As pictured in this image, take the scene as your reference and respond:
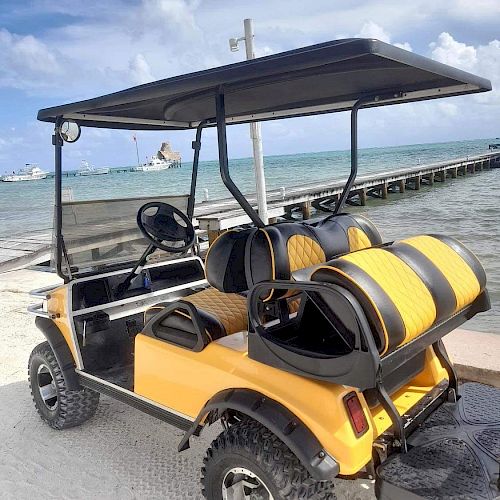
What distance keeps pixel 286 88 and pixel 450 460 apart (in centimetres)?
189

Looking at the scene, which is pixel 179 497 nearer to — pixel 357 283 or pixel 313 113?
pixel 357 283

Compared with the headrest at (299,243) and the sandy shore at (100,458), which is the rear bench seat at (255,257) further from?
the sandy shore at (100,458)

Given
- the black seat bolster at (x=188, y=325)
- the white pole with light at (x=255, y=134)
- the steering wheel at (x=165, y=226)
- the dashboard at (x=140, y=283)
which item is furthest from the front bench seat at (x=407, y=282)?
→ the white pole with light at (x=255, y=134)

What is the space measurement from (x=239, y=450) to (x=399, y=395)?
2.64ft

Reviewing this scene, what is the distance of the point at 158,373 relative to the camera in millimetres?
2496

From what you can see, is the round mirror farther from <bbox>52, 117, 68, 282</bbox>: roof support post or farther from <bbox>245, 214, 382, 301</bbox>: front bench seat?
<bbox>245, 214, 382, 301</bbox>: front bench seat

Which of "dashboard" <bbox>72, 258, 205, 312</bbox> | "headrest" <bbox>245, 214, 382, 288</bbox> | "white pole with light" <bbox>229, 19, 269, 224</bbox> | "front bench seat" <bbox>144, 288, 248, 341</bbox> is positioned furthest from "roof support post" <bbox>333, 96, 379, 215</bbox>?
"white pole with light" <bbox>229, 19, 269, 224</bbox>

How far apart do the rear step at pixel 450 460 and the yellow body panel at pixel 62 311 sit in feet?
6.41

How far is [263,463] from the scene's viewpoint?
6.34 ft

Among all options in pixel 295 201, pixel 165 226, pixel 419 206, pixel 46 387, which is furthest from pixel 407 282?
pixel 419 206

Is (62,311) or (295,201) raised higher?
(62,311)

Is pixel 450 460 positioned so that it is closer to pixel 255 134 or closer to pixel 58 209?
pixel 58 209

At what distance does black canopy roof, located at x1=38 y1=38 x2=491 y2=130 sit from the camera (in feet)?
5.89

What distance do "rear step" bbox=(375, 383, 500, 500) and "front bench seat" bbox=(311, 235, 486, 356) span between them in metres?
0.43
